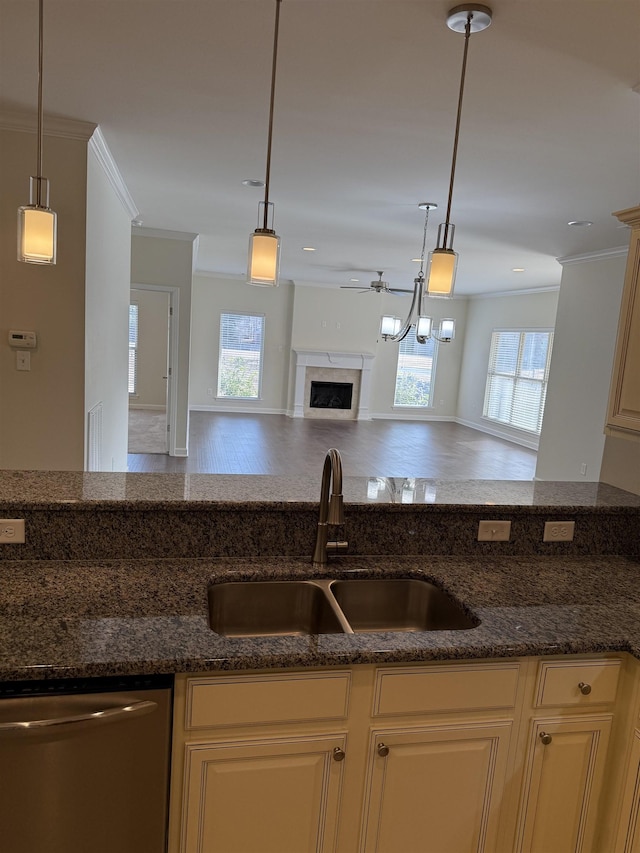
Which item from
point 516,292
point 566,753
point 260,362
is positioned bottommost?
point 566,753

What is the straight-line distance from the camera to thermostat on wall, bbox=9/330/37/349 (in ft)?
10.5

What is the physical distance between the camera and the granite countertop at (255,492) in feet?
5.64

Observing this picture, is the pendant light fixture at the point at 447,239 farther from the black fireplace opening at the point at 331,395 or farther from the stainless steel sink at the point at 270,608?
the black fireplace opening at the point at 331,395

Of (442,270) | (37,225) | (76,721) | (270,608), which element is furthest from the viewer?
(442,270)

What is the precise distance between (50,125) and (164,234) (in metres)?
3.30

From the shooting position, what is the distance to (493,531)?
1.99m

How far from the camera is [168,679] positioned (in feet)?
4.03

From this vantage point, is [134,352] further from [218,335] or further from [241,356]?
[241,356]

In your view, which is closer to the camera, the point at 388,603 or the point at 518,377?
the point at 388,603

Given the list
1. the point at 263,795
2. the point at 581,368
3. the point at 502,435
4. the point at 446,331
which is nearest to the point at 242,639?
the point at 263,795

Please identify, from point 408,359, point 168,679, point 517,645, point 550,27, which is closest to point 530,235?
point 550,27

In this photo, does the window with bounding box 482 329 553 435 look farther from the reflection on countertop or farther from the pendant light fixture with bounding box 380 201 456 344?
the reflection on countertop

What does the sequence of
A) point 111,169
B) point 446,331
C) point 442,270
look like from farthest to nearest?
point 446,331 < point 111,169 < point 442,270

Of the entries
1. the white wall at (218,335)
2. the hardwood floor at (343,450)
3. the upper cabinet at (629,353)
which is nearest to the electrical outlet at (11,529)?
the upper cabinet at (629,353)
